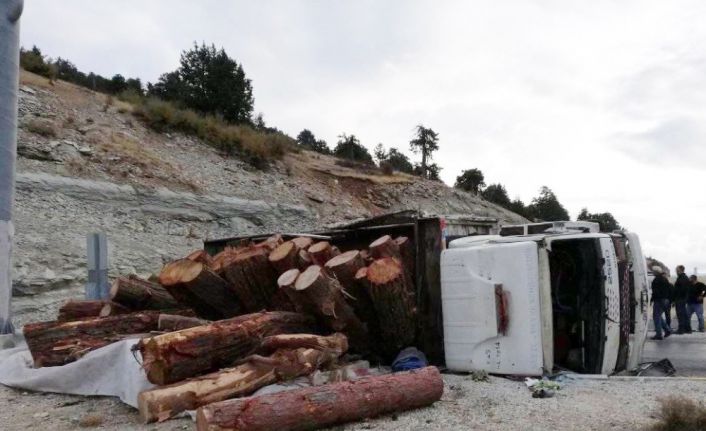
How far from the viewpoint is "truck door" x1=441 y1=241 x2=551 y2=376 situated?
5949 mm

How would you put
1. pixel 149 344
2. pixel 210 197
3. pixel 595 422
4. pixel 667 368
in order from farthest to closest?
pixel 210 197
pixel 667 368
pixel 149 344
pixel 595 422

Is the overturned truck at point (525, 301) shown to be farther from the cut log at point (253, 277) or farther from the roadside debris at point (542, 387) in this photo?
the cut log at point (253, 277)

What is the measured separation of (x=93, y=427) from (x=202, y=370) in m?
0.98

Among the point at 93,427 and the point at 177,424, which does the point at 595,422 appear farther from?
the point at 93,427

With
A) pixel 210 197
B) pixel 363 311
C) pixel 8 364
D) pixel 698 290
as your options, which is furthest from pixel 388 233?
pixel 210 197

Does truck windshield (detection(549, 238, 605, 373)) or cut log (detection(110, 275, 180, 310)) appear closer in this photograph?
truck windshield (detection(549, 238, 605, 373))

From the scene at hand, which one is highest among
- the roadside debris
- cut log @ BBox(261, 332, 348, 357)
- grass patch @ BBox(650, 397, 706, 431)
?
cut log @ BBox(261, 332, 348, 357)

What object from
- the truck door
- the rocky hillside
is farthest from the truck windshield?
the rocky hillside

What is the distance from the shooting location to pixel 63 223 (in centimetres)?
1381

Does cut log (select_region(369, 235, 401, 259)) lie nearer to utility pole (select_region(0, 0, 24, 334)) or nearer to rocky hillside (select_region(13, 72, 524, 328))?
utility pole (select_region(0, 0, 24, 334))

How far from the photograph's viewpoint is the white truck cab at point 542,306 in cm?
598

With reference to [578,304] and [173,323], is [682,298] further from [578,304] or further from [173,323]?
[173,323]

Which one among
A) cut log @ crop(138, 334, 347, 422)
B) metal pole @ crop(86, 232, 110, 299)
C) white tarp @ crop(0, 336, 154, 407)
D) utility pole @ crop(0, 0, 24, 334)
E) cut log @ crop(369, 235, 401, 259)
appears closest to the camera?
cut log @ crop(138, 334, 347, 422)

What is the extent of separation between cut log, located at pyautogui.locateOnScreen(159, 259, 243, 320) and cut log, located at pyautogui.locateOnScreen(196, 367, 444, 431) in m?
2.75
